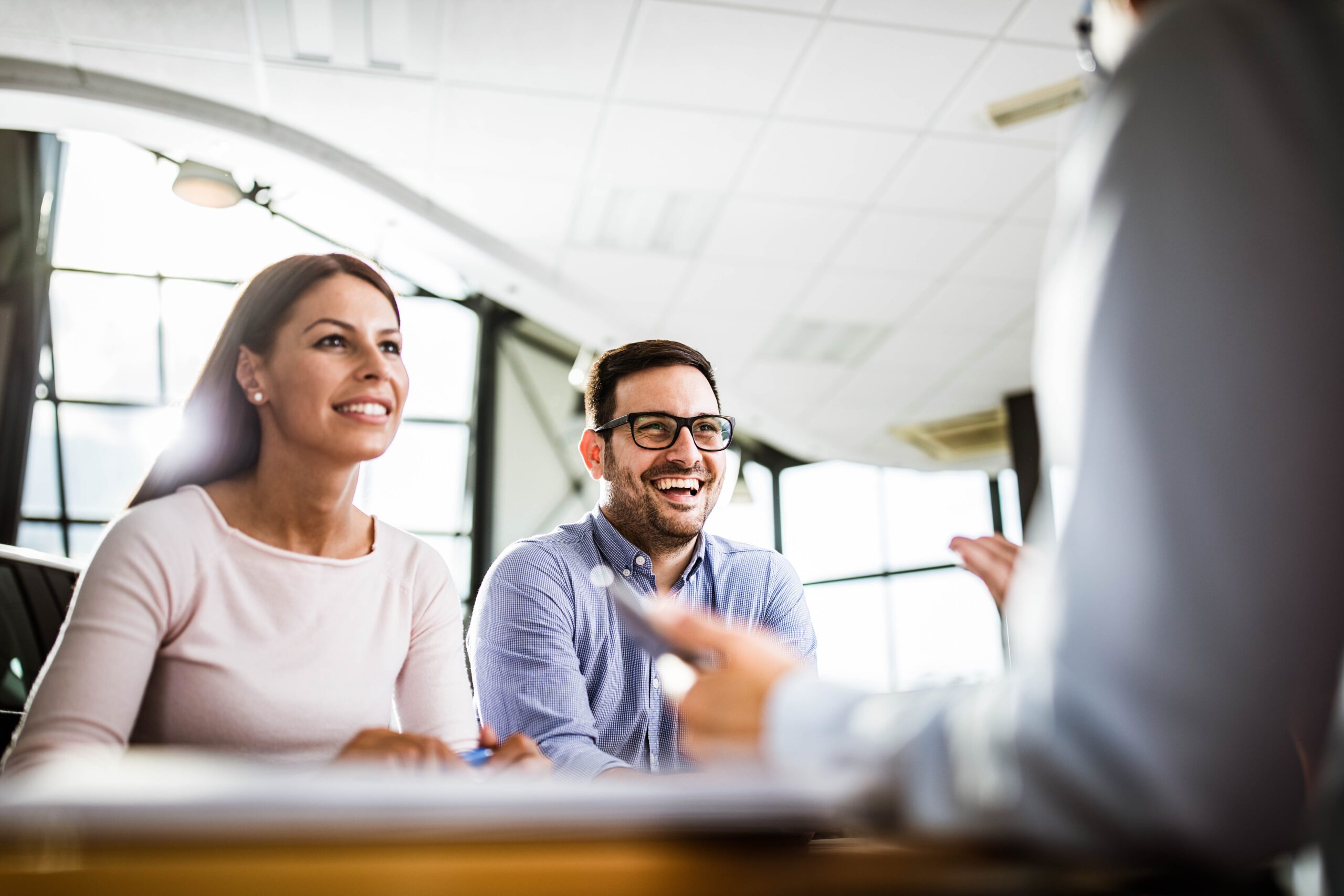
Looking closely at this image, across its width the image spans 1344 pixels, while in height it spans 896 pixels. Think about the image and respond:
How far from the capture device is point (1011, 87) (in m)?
3.58

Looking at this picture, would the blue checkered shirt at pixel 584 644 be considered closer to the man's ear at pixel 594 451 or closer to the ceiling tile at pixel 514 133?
the man's ear at pixel 594 451

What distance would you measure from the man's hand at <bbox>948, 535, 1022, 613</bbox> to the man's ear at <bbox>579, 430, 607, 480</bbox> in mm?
961

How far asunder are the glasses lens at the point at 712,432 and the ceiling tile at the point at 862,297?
3.54 m

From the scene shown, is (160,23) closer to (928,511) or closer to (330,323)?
(330,323)

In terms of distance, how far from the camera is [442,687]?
1.18m

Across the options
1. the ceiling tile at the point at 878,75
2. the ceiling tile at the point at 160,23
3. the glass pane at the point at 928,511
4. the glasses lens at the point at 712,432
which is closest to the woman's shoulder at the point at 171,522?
the glasses lens at the point at 712,432

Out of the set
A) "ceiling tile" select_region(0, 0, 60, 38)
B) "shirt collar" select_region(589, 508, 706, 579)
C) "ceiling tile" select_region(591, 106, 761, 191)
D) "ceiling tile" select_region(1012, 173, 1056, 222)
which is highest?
"ceiling tile" select_region(0, 0, 60, 38)

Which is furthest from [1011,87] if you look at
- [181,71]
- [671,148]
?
[181,71]

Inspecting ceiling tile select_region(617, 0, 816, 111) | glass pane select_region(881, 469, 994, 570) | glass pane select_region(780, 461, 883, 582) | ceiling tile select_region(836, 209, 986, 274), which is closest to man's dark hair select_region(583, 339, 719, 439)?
ceiling tile select_region(617, 0, 816, 111)

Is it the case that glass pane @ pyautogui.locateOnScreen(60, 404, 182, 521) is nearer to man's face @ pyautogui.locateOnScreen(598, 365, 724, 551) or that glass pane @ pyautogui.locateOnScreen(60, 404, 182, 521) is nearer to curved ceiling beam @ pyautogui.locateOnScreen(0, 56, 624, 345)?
curved ceiling beam @ pyautogui.locateOnScreen(0, 56, 624, 345)

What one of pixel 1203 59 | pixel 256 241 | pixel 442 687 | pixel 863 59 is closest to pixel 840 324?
pixel 863 59

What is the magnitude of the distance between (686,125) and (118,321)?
496 centimetres

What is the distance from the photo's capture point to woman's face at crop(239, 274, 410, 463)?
1.10 m

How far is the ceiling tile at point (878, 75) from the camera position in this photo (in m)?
3.33
